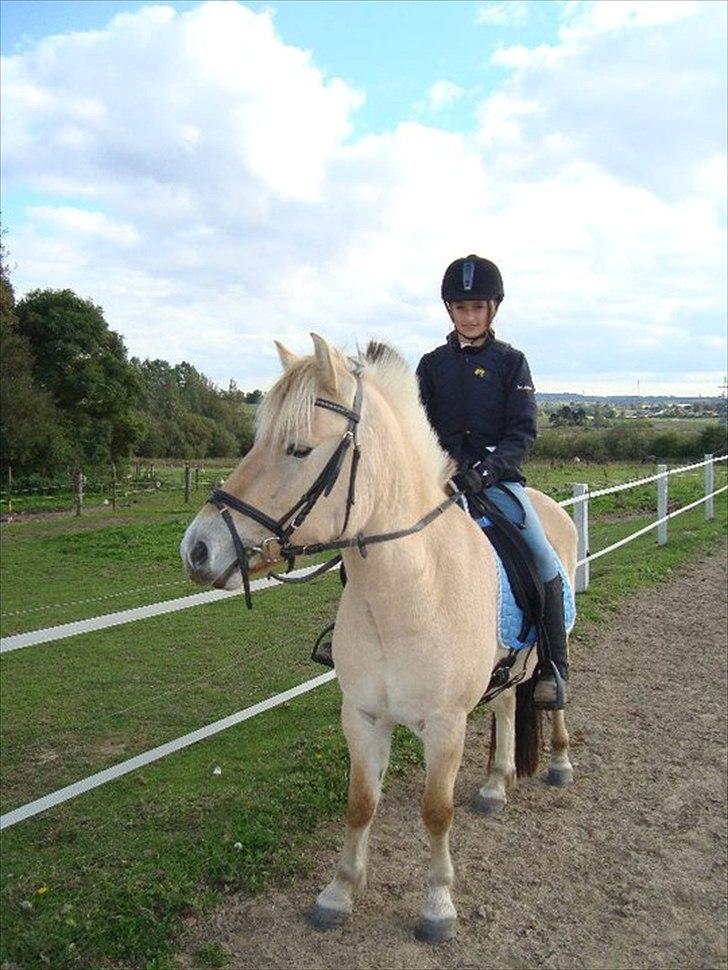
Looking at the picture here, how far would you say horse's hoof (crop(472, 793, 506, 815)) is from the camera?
13.2ft

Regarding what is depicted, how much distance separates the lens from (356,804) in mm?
3137

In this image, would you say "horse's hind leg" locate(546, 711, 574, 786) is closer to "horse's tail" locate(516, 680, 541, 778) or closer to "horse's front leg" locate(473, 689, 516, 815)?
"horse's tail" locate(516, 680, 541, 778)

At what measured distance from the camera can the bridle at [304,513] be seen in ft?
7.30

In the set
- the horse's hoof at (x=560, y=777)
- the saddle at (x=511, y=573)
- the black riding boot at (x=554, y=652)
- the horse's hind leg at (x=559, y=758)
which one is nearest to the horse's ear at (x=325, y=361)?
the saddle at (x=511, y=573)

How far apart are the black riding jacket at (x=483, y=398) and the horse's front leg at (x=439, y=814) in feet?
4.04

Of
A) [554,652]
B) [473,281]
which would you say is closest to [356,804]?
[554,652]

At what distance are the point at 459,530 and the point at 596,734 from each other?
2838 mm

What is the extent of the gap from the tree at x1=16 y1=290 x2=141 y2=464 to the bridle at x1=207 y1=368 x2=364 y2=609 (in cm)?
2750

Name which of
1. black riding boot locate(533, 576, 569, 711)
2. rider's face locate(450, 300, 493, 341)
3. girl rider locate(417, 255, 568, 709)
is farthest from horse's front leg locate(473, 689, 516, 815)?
rider's face locate(450, 300, 493, 341)

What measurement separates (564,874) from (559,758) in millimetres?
999

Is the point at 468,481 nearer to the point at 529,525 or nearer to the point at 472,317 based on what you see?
the point at 529,525

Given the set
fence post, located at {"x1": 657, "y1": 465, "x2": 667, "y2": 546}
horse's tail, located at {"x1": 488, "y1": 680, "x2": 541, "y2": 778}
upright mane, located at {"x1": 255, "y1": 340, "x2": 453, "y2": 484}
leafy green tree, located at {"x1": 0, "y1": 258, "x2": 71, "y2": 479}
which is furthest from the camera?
leafy green tree, located at {"x1": 0, "y1": 258, "x2": 71, "y2": 479}

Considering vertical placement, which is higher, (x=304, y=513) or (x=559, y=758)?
(x=304, y=513)

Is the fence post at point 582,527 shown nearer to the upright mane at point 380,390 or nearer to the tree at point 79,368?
the upright mane at point 380,390
